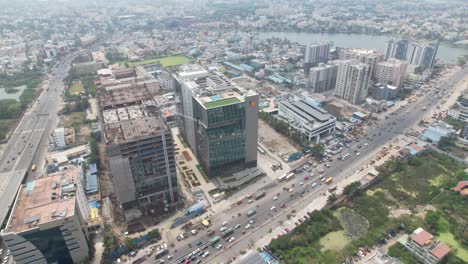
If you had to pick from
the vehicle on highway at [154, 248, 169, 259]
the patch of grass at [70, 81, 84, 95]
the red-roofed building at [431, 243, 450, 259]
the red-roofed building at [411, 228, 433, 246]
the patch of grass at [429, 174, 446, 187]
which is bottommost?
the vehicle on highway at [154, 248, 169, 259]

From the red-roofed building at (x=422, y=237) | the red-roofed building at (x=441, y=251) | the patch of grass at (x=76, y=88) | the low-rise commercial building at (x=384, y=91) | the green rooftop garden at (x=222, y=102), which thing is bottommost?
the patch of grass at (x=76, y=88)

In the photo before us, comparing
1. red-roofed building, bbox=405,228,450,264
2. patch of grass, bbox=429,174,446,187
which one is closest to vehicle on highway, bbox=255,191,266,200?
red-roofed building, bbox=405,228,450,264

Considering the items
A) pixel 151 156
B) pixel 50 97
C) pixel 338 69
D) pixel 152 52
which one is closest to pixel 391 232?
pixel 151 156

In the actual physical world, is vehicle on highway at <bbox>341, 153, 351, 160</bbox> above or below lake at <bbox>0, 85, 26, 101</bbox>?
above

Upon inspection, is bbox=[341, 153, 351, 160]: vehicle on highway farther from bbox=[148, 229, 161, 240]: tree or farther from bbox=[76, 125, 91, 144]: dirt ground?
bbox=[76, 125, 91, 144]: dirt ground

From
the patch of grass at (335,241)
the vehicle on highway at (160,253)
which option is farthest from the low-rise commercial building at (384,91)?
the vehicle on highway at (160,253)

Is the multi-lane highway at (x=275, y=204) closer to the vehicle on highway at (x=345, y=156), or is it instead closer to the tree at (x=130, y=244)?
the vehicle on highway at (x=345, y=156)
